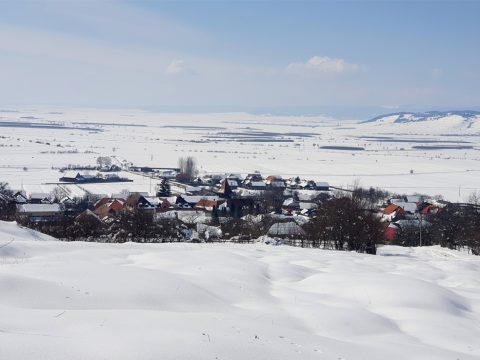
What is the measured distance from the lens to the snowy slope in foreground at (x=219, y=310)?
613 centimetres

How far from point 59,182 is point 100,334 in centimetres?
5555

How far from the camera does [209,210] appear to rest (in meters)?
A: 45.3

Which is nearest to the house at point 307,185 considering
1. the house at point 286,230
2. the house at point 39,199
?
the house at point 286,230

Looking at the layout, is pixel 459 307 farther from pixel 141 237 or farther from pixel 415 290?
pixel 141 237

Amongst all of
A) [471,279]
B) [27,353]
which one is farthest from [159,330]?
[471,279]

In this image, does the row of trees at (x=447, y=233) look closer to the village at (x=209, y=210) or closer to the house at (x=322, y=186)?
the village at (x=209, y=210)

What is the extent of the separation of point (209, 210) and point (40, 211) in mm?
13017

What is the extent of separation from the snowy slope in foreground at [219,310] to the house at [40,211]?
24175mm

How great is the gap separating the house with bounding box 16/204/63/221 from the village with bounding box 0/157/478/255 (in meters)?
0.07

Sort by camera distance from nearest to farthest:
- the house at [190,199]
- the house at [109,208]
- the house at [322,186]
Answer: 1. the house at [109,208]
2. the house at [190,199]
3. the house at [322,186]

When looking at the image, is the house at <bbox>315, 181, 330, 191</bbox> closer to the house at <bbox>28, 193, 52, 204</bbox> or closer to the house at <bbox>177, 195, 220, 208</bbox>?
the house at <bbox>177, 195, 220, 208</bbox>

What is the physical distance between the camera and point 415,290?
11859mm

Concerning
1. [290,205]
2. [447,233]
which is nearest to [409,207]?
[290,205]

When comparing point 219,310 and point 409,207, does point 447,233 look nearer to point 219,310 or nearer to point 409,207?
point 409,207
